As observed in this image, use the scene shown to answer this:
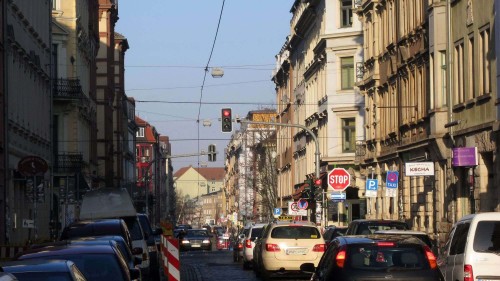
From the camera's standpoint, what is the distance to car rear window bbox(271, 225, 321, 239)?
102 feet

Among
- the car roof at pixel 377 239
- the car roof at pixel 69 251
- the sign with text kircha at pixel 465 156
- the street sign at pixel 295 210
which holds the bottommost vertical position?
the street sign at pixel 295 210

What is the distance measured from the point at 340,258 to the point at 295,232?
15.9 m

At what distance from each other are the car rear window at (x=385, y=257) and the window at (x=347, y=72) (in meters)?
50.4

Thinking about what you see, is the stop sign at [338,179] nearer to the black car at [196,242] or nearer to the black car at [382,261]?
the black car at [196,242]

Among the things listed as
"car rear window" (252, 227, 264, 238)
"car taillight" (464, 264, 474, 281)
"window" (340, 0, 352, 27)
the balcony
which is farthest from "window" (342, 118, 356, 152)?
"car taillight" (464, 264, 474, 281)

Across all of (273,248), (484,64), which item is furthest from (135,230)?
(484,64)

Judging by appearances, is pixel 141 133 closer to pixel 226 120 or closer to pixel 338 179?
pixel 226 120

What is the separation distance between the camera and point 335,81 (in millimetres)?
66062

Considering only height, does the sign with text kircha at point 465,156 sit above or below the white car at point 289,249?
above

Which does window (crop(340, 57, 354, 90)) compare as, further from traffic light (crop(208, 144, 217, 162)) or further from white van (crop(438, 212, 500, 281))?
white van (crop(438, 212, 500, 281))

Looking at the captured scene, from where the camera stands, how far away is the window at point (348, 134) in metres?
65.2

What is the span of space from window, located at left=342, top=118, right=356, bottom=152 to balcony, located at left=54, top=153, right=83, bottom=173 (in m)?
14.4

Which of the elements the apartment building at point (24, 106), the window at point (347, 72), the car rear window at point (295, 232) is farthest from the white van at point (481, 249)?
the window at point (347, 72)

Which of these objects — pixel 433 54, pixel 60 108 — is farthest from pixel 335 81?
pixel 433 54
